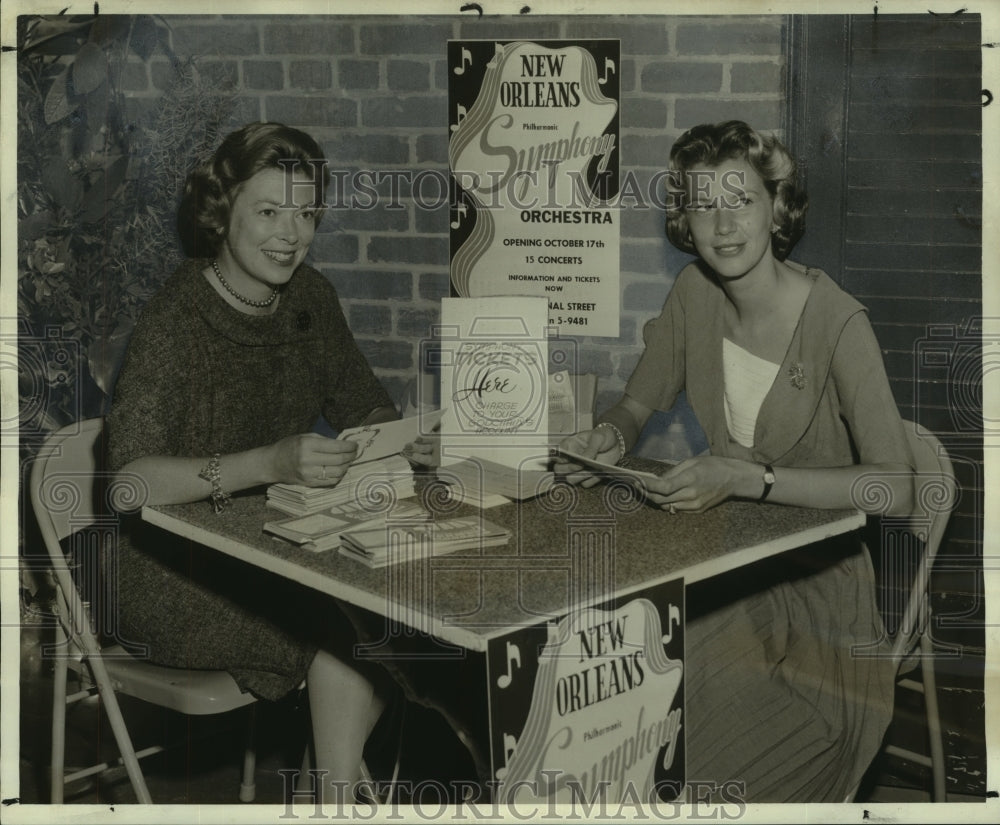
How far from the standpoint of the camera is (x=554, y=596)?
2211 mm

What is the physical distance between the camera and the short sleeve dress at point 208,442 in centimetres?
285

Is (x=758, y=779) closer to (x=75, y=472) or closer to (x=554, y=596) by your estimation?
(x=554, y=596)

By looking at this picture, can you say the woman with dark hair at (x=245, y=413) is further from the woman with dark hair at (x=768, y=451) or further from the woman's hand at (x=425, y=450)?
the woman with dark hair at (x=768, y=451)

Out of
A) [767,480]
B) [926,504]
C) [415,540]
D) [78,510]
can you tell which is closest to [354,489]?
[415,540]

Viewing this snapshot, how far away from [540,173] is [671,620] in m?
1.44

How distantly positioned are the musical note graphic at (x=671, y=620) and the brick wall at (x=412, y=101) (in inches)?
44.4

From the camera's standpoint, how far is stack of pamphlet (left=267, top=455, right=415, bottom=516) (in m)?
2.68

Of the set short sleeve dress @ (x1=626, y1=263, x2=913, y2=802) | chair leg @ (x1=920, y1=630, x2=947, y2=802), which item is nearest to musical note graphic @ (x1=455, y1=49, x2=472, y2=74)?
short sleeve dress @ (x1=626, y1=263, x2=913, y2=802)

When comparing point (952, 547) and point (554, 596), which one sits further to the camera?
point (952, 547)

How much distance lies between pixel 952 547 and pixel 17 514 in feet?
8.17

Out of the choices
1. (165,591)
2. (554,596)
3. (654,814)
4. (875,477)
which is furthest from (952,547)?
(165,591)

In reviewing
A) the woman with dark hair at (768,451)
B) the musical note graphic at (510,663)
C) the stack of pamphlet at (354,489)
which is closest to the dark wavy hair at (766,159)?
the woman with dark hair at (768,451)

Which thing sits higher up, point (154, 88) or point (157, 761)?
point (154, 88)

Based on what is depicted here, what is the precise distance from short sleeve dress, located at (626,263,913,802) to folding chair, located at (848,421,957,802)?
0.34 ft
